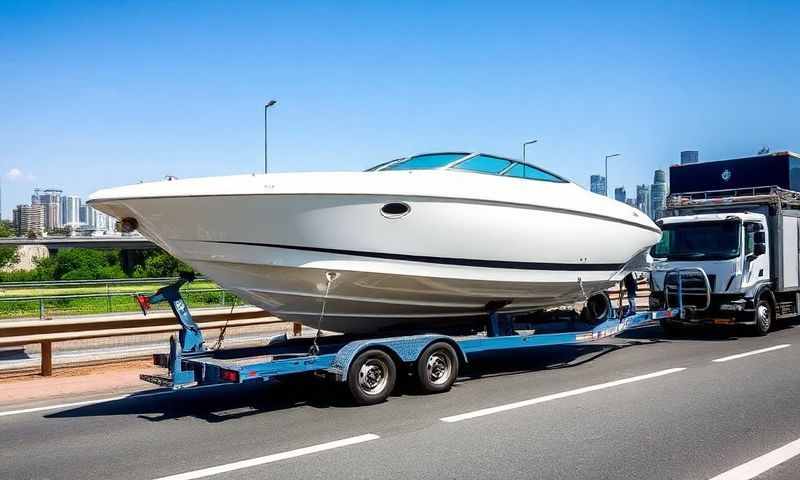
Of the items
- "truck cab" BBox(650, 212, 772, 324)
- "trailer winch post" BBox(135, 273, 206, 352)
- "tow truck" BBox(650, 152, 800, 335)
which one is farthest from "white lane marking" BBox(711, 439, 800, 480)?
"truck cab" BBox(650, 212, 772, 324)

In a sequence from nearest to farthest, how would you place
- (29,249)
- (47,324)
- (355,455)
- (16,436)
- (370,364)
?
1. (355,455)
2. (16,436)
3. (370,364)
4. (47,324)
5. (29,249)

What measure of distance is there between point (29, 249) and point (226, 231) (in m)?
81.6

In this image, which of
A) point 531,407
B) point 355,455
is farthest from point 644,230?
point 355,455

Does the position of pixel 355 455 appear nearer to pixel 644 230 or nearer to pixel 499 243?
pixel 499 243

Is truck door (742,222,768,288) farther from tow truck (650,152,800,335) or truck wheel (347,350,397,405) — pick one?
truck wheel (347,350,397,405)

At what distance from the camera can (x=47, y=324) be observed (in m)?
10.7

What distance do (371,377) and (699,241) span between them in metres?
8.29

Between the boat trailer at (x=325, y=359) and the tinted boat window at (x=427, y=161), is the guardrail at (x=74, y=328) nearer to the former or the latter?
the boat trailer at (x=325, y=359)

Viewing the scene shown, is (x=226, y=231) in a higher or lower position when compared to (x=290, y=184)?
lower

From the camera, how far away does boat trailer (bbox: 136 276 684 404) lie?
24.4ft

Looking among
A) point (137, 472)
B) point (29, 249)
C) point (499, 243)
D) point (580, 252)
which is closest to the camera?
point (137, 472)

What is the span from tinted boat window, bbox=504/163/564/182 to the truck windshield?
413cm

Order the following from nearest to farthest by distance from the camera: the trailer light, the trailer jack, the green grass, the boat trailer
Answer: the trailer light, the boat trailer, the trailer jack, the green grass

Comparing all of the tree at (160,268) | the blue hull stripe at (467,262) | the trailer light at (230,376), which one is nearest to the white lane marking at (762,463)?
the blue hull stripe at (467,262)
